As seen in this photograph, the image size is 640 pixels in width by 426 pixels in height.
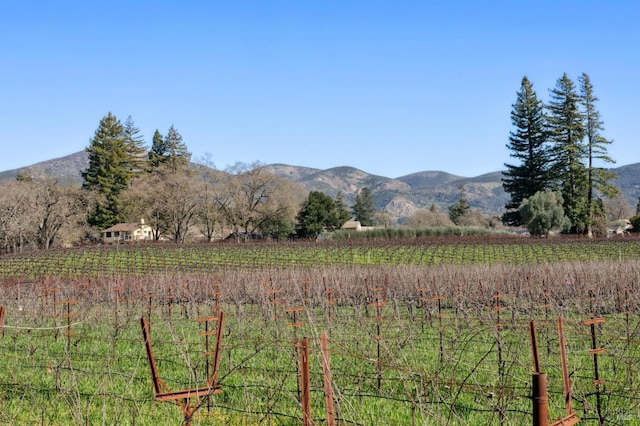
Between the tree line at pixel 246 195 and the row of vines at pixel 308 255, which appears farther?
the tree line at pixel 246 195

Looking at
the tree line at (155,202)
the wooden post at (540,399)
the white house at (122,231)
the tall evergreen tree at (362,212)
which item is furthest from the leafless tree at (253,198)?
the wooden post at (540,399)

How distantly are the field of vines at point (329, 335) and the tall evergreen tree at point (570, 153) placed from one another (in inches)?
533

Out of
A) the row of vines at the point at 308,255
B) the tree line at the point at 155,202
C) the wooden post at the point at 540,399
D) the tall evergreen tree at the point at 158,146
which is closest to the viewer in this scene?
the wooden post at the point at 540,399

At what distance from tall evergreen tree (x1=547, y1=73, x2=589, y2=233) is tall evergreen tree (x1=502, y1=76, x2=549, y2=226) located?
3.76 ft

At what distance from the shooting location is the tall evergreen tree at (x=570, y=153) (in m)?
45.4

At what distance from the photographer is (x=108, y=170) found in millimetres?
57906

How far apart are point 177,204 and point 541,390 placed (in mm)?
50041

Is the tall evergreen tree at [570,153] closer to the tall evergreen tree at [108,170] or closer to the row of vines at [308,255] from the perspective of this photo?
the row of vines at [308,255]

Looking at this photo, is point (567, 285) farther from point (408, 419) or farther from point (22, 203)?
point (22, 203)

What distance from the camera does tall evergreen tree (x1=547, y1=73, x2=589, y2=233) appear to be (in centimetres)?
4538

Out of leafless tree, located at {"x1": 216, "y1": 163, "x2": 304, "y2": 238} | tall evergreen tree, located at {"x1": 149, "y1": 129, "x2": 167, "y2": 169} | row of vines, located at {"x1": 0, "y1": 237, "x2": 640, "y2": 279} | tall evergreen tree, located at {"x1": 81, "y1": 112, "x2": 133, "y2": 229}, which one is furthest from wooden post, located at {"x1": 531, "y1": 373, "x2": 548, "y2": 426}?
tall evergreen tree, located at {"x1": 149, "y1": 129, "x2": 167, "y2": 169}

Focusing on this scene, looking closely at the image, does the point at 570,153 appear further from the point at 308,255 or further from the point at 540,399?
the point at 540,399

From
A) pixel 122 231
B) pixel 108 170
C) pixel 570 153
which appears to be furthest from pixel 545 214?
pixel 108 170

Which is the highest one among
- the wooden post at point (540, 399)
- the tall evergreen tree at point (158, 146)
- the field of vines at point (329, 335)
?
the tall evergreen tree at point (158, 146)
